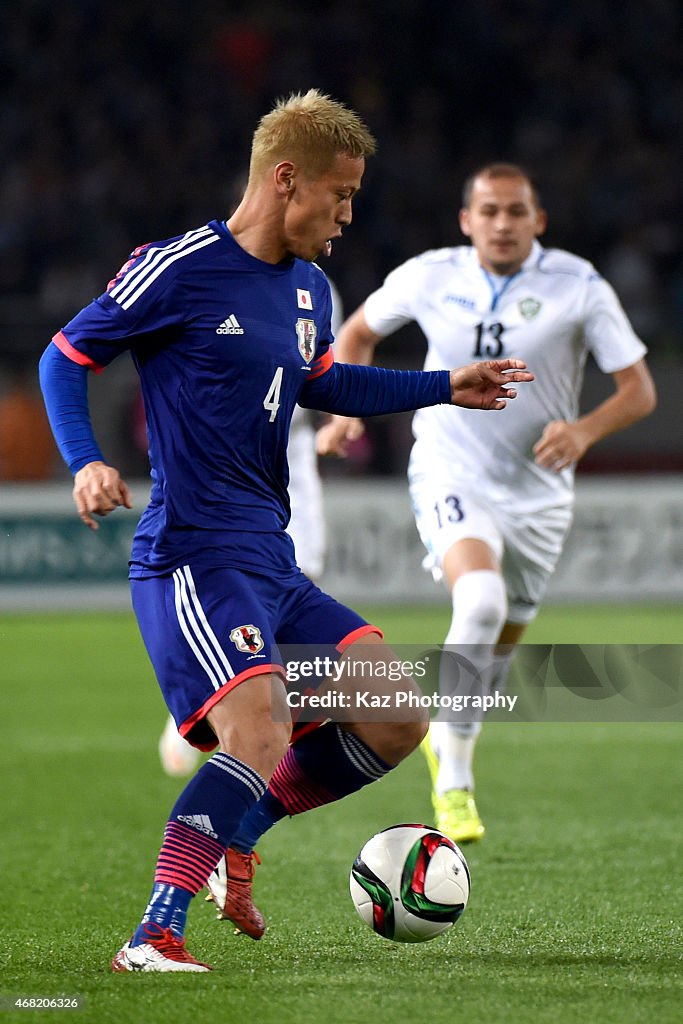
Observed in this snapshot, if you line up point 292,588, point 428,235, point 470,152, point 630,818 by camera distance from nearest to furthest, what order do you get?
point 292,588 → point 630,818 → point 428,235 → point 470,152

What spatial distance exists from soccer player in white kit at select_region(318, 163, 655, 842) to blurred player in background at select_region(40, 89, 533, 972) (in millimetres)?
1937

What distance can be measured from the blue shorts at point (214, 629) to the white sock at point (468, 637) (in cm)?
172

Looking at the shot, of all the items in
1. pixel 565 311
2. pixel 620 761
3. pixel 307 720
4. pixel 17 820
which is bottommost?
pixel 620 761

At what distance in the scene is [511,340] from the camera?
5980 millimetres

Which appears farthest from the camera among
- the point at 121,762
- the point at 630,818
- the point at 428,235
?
the point at 428,235

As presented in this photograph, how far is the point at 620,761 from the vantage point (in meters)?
7.40

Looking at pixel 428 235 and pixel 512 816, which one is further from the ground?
pixel 428 235

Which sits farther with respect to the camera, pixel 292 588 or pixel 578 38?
pixel 578 38

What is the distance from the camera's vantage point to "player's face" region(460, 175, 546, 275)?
5859 mm

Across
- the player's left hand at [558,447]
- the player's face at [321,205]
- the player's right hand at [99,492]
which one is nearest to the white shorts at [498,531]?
the player's left hand at [558,447]

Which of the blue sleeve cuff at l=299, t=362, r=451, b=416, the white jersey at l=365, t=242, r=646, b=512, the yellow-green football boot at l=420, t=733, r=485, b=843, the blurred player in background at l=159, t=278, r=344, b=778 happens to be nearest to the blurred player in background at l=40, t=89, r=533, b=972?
the blue sleeve cuff at l=299, t=362, r=451, b=416

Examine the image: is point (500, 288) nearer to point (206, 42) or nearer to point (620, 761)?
point (620, 761)

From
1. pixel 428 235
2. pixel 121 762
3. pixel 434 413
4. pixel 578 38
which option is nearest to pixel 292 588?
pixel 434 413

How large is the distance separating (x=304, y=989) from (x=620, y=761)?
4.34 m
